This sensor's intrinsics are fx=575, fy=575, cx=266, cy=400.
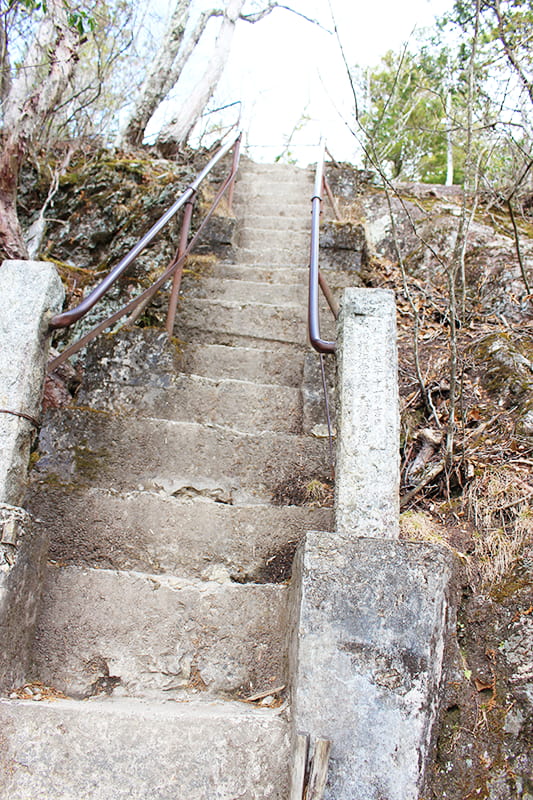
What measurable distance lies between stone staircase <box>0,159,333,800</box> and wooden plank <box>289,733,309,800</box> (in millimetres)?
111

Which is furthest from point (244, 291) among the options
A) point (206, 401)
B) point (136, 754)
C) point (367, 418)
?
point (136, 754)

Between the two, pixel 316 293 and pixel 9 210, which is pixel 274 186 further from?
pixel 316 293

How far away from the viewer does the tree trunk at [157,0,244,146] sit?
7.99 m

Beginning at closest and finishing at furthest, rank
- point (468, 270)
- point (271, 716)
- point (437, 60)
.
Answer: point (271, 716) → point (468, 270) → point (437, 60)

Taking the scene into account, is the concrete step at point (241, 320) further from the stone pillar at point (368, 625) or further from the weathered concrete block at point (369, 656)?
the weathered concrete block at point (369, 656)

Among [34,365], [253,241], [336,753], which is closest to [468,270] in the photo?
[253,241]

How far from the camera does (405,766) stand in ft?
5.24

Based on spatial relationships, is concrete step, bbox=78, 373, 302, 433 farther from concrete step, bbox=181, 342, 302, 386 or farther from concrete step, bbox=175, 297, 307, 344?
concrete step, bbox=175, 297, 307, 344

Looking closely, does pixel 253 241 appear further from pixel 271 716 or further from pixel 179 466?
pixel 271 716

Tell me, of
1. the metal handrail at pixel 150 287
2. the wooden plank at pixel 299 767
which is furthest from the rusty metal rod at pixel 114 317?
the wooden plank at pixel 299 767

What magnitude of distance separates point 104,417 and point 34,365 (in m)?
0.81

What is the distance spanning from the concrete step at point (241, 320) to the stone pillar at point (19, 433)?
1.88 meters

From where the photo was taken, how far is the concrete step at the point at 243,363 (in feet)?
12.5

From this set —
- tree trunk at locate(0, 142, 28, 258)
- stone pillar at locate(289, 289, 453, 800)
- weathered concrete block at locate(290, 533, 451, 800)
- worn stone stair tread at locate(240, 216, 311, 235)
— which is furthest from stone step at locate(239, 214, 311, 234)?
weathered concrete block at locate(290, 533, 451, 800)
